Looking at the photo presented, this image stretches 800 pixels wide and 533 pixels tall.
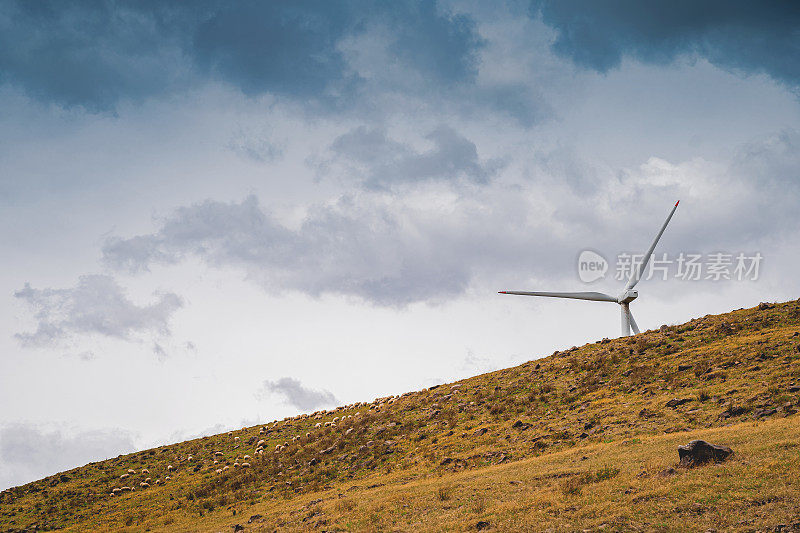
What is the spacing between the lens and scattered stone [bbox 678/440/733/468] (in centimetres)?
2384

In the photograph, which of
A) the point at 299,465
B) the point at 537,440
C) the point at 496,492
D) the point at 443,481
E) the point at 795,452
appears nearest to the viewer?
the point at 795,452

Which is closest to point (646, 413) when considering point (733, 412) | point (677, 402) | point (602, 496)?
point (677, 402)

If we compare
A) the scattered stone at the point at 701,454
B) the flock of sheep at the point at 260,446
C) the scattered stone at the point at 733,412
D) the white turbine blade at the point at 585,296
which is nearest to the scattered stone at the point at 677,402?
the scattered stone at the point at 733,412

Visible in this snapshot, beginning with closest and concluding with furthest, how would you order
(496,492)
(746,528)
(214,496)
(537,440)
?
1. (746,528)
2. (496,492)
3. (537,440)
4. (214,496)

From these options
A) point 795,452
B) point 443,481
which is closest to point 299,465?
point 443,481

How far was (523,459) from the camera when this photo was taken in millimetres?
35656

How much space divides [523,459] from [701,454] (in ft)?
43.9

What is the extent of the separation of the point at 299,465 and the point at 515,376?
24809mm

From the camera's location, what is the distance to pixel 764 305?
2234 inches

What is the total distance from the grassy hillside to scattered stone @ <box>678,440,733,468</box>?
2.24 feet

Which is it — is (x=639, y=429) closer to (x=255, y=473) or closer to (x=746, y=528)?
(x=746, y=528)

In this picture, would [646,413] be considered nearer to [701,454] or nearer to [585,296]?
[701,454]

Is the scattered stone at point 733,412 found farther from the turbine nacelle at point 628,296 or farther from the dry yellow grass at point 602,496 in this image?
the turbine nacelle at point 628,296

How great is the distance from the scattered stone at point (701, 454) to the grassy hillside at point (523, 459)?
0.68 meters
